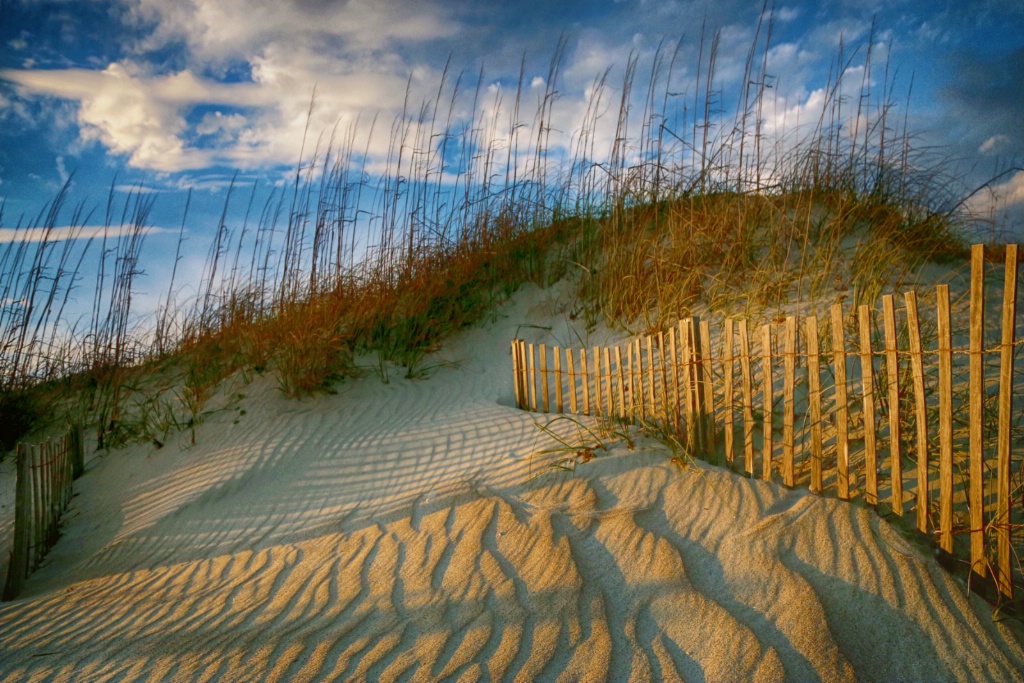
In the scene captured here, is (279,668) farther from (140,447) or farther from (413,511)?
(140,447)

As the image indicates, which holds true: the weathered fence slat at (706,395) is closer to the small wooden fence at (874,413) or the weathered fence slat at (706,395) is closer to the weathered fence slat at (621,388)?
A: the small wooden fence at (874,413)

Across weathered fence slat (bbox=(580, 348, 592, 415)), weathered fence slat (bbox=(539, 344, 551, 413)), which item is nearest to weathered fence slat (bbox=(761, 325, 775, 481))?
weathered fence slat (bbox=(580, 348, 592, 415))

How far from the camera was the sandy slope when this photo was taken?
2.32 meters

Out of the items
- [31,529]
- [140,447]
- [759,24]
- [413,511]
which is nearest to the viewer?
[413,511]

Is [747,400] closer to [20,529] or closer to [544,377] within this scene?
[544,377]

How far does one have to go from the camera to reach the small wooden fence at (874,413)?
2494mm

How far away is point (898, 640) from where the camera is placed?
2.38m

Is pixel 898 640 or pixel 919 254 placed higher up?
Result: pixel 919 254

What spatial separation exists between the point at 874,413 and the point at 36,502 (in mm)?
4914

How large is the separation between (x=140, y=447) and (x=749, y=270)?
5471mm

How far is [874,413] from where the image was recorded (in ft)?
9.98

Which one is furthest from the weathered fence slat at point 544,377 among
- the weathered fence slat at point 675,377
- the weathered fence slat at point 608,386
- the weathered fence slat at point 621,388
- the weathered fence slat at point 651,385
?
the weathered fence slat at point 675,377

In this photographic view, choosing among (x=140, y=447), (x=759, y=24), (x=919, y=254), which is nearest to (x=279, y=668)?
(x=140, y=447)

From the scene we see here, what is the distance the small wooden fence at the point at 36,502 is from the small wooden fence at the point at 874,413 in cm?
329
